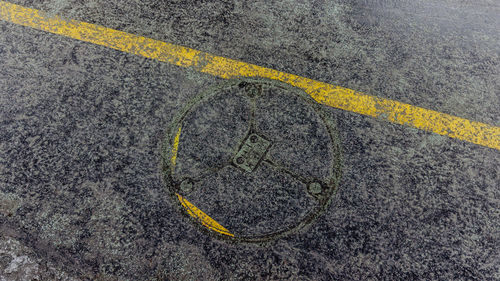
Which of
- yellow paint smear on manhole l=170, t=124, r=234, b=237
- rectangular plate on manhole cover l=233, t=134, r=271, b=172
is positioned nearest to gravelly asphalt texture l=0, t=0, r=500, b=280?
yellow paint smear on manhole l=170, t=124, r=234, b=237

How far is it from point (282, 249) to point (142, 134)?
4.04 feet

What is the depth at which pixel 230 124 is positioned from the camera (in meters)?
2.03

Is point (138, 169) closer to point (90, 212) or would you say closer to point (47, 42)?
point (90, 212)

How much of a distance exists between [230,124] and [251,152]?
0.25m

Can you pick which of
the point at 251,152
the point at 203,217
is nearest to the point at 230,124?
the point at 251,152

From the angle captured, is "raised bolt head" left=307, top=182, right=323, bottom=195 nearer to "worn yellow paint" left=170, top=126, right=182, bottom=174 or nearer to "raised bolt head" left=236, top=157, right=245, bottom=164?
"raised bolt head" left=236, top=157, right=245, bottom=164

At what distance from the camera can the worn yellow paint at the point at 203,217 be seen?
181 centimetres

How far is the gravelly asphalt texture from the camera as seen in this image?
177 centimetres

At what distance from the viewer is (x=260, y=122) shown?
2027 mm

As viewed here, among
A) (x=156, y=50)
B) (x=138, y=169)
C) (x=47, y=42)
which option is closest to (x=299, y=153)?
(x=138, y=169)

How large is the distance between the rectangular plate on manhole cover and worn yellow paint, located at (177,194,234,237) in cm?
39

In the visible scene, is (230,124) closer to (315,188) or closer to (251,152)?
(251,152)

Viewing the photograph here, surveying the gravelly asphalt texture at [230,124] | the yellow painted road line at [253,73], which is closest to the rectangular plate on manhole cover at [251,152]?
the gravelly asphalt texture at [230,124]

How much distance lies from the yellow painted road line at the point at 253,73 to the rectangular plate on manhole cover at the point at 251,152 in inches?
20.4
